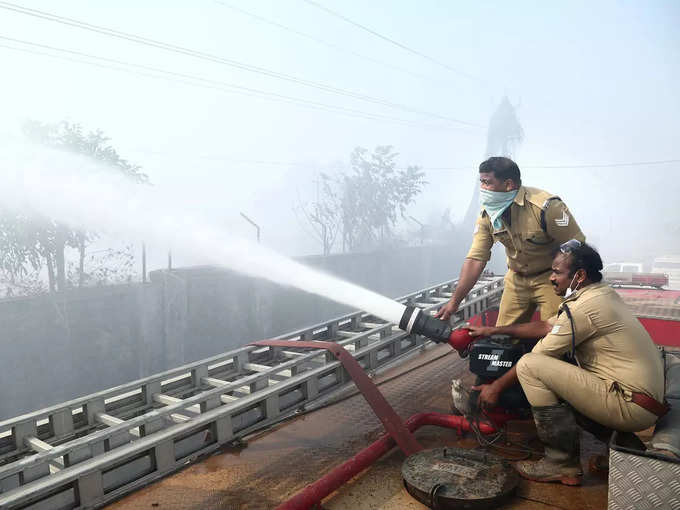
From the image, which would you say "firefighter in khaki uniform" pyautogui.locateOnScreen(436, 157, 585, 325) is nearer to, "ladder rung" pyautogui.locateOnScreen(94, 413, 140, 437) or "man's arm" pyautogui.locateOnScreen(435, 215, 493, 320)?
"man's arm" pyautogui.locateOnScreen(435, 215, 493, 320)

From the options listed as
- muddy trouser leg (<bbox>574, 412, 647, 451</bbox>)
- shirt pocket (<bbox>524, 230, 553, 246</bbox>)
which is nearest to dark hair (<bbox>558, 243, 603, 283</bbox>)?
muddy trouser leg (<bbox>574, 412, 647, 451</bbox>)

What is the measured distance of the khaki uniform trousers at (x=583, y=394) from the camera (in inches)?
116

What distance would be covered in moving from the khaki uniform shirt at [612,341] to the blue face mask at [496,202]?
131 cm

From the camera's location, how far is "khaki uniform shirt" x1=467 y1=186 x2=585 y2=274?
4.07 m

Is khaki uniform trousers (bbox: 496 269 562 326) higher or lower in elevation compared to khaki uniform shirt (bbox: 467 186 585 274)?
lower

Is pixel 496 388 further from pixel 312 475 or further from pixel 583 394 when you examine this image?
pixel 312 475

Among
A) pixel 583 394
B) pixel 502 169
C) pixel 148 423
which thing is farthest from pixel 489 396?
pixel 148 423

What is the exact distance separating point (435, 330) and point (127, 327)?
13.5 m

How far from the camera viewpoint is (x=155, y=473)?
8.75 feet

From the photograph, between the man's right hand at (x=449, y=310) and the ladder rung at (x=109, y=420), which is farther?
the man's right hand at (x=449, y=310)

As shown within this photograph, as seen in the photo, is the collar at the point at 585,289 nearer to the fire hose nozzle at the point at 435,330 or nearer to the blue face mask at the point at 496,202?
the fire hose nozzle at the point at 435,330

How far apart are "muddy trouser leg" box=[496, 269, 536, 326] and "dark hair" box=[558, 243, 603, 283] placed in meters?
1.38

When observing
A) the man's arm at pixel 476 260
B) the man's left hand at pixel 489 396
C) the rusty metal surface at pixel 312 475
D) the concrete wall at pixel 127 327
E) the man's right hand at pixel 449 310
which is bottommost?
the concrete wall at pixel 127 327

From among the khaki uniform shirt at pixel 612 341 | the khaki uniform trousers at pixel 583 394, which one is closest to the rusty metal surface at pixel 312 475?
the khaki uniform trousers at pixel 583 394
